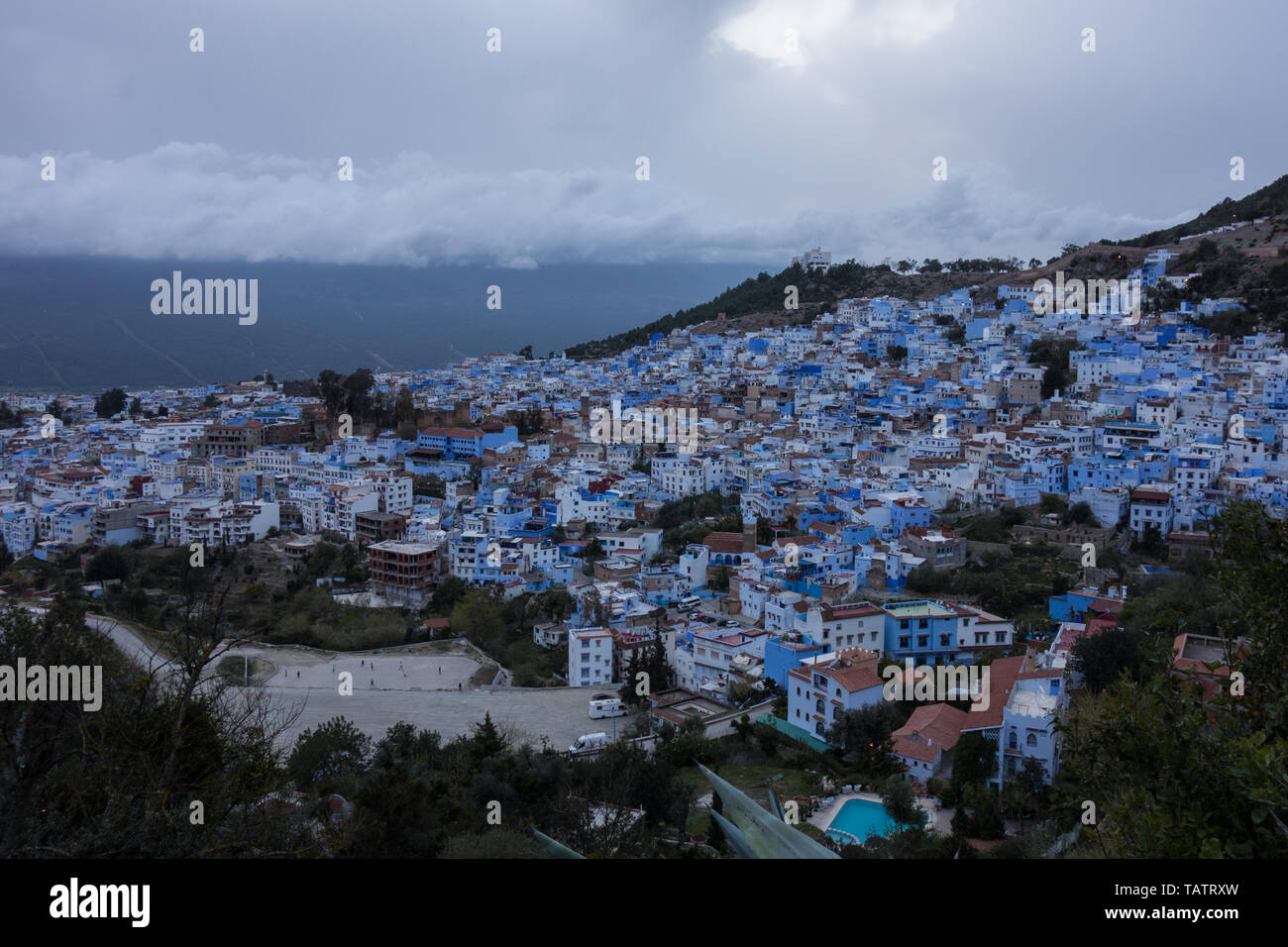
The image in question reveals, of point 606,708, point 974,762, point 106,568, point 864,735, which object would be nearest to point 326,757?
point 606,708

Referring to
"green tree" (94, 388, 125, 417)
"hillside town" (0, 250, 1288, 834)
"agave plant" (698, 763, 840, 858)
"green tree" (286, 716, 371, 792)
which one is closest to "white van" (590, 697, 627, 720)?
"hillside town" (0, 250, 1288, 834)

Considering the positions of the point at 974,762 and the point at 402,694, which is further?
the point at 402,694

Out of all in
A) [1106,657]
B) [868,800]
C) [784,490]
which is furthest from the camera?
[784,490]

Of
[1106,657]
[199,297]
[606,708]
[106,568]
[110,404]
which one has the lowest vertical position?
[606,708]

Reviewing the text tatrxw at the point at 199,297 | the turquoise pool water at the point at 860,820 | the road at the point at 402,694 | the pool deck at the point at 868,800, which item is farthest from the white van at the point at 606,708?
the text tatrxw at the point at 199,297

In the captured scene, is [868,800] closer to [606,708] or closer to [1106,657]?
[1106,657]

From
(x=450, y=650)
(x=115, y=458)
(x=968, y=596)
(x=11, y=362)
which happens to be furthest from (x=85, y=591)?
(x=11, y=362)

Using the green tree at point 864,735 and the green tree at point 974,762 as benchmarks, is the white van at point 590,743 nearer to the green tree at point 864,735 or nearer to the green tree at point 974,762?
the green tree at point 864,735

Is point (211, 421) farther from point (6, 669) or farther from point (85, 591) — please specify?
point (6, 669)
